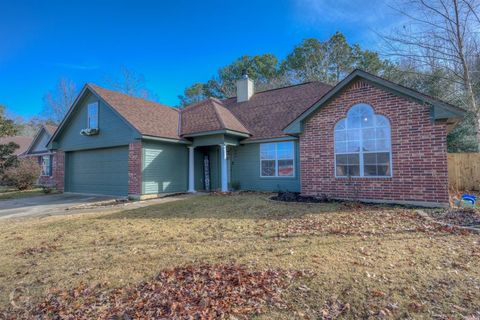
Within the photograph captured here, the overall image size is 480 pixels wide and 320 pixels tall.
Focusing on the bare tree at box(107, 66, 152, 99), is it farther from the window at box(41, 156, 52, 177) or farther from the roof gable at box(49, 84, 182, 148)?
the roof gable at box(49, 84, 182, 148)

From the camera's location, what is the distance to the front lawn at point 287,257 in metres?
3.07

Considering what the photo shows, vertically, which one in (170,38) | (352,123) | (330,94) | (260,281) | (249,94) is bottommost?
(260,281)

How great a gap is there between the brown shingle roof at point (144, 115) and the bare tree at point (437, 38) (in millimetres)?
9718

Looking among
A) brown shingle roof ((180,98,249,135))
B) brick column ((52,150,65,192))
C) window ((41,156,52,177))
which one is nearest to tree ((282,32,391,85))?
brown shingle roof ((180,98,249,135))

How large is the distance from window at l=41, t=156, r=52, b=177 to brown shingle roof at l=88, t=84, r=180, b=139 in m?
11.5

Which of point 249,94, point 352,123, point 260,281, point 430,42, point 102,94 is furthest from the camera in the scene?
point 249,94

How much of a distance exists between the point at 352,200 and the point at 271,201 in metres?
2.78

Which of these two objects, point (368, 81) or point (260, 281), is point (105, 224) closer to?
point (260, 281)

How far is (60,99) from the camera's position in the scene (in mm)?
34375

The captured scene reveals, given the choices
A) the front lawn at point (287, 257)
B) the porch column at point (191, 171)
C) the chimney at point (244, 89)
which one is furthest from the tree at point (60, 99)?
the front lawn at point (287, 257)

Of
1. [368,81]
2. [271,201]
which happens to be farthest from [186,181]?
[368,81]

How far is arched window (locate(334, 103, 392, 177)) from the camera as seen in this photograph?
8953mm

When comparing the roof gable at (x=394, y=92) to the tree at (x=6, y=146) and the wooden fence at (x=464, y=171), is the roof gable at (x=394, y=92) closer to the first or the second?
the wooden fence at (x=464, y=171)

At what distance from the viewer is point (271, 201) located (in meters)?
9.54
